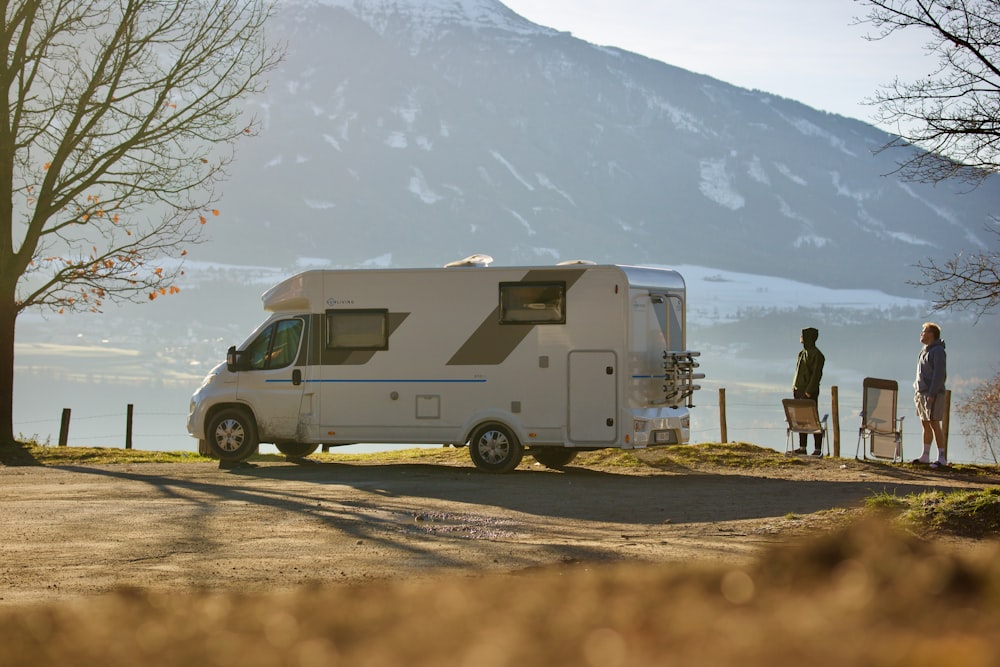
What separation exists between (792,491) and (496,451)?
462cm

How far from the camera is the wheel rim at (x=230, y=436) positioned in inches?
717

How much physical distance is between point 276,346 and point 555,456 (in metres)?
4.36

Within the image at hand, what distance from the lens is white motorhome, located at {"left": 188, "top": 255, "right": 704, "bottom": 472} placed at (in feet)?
53.5

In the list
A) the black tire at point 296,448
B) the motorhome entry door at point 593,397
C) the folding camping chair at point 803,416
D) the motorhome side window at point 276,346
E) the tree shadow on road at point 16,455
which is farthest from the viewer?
the tree shadow on road at point 16,455

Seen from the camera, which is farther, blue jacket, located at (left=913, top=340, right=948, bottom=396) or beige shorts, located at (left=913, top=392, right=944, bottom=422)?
beige shorts, located at (left=913, top=392, right=944, bottom=422)

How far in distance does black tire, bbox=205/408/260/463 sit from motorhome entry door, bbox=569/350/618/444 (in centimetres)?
494

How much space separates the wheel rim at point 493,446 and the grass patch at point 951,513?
24.9ft

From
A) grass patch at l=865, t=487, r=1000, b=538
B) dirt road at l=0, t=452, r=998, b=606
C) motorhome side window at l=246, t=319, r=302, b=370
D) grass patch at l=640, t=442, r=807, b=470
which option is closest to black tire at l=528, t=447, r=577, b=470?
dirt road at l=0, t=452, r=998, b=606

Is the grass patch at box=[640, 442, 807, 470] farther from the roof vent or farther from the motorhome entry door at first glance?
the roof vent

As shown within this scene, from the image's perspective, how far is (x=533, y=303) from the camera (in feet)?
54.3

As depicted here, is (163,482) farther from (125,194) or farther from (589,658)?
(589,658)

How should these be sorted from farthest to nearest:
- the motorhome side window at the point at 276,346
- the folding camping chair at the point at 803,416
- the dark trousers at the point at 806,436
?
the dark trousers at the point at 806,436 → the folding camping chair at the point at 803,416 → the motorhome side window at the point at 276,346

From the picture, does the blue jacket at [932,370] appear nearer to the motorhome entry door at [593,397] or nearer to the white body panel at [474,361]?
the white body panel at [474,361]

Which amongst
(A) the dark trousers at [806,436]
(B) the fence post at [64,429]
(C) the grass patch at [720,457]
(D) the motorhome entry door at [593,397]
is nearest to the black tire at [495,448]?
(D) the motorhome entry door at [593,397]
